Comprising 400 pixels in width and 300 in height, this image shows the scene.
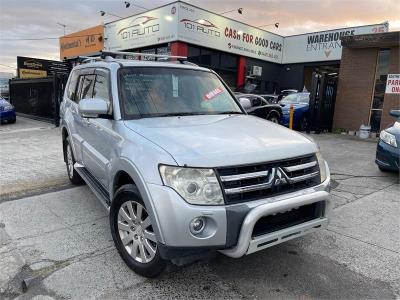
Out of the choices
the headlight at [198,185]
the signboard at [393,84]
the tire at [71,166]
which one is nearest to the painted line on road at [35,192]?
the tire at [71,166]

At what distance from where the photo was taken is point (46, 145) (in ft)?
32.8

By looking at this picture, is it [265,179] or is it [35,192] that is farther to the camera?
[35,192]

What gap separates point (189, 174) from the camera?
2.64 metres

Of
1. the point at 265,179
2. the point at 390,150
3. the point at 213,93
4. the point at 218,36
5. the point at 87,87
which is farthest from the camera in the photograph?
the point at 218,36

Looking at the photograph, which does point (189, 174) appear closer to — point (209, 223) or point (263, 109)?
point (209, 223)

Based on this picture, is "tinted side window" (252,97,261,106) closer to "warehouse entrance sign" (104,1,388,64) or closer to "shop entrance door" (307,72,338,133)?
"shop entrance door" (307,72,338,133)

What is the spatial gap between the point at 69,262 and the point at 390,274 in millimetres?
2965

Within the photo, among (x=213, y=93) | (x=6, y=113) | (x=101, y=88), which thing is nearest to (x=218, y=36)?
(x=6, y=113)

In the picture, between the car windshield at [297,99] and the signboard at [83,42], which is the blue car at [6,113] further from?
the car windshield at [297,99]

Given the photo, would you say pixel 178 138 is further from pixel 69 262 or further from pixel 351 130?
pixel 351 130

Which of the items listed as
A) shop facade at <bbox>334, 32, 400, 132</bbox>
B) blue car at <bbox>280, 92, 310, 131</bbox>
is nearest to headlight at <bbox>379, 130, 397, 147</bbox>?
shop facade at <bbox>334, 32, 400, 132</bbox>

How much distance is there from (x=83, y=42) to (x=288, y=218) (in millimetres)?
27176

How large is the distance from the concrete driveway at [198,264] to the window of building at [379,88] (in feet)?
28.3

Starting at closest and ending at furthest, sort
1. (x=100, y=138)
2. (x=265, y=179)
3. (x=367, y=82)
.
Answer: (x=265, y=179)
(x=100, y=138)
(x=367, y=82)
